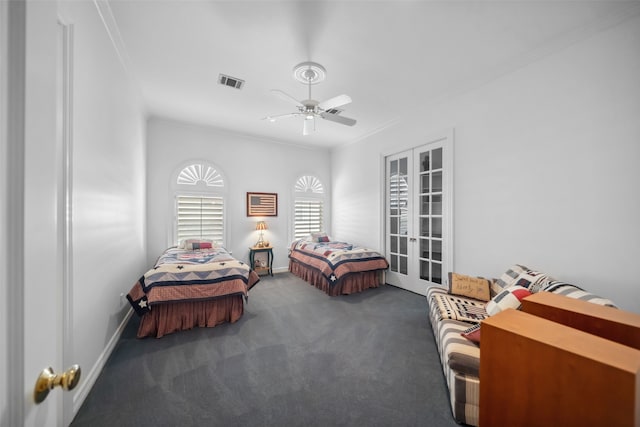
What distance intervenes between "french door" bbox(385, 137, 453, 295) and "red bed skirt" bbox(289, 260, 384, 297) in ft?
1.18

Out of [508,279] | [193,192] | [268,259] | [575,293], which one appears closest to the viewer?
[575,293]

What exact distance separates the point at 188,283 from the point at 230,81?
245cm

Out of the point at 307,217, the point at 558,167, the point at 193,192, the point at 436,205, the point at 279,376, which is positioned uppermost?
the point at 558,167

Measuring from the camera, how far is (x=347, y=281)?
392 cm

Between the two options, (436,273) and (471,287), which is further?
(436,273)

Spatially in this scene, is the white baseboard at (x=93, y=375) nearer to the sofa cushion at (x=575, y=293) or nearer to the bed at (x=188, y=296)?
the bed at (x=188, y=296)

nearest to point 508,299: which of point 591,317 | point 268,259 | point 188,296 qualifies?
point 591,317

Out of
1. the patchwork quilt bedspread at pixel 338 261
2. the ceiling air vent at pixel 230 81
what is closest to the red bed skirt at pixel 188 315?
the patchwork quilt bedspread at pixel 338 261

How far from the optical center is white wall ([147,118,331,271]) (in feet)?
14.1

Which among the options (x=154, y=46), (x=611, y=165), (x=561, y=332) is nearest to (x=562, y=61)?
(x=611, y=165)

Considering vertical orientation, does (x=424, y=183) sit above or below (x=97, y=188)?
above

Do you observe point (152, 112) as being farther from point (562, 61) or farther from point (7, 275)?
point (562, 61)

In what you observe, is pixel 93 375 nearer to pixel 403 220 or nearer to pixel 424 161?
pixel 403 220

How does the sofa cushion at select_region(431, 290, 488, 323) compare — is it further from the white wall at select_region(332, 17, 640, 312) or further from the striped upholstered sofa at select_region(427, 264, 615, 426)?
the white wall at select_region(332, 17, 640, 312)
